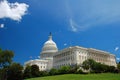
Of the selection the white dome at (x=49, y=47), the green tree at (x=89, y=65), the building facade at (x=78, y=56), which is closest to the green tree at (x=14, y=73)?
the green tree at (x=89, y=65)

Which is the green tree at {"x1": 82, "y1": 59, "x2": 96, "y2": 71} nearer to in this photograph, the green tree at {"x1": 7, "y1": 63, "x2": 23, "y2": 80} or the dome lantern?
the green tree at {"x1": 7, "y1": 63, "x2": 23, "y2": 80}

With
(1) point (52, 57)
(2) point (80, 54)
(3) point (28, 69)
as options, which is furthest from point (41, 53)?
(3) point (28, 69)

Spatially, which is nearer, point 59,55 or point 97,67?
point 97,67

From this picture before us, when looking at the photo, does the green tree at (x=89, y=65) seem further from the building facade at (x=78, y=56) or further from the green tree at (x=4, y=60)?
the green tree at (x=4, y=60)

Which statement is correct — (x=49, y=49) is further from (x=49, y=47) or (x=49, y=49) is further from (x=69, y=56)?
(x=69, y=56)

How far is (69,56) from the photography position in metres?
106

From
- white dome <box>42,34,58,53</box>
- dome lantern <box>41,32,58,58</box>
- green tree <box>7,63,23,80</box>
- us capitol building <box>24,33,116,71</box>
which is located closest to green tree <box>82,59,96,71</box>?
us capitol building <box>24,33,116,71</box>

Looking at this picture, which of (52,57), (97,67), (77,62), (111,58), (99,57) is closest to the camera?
(97,67)

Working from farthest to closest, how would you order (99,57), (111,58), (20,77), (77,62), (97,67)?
(111,58)
(99,57)
(77,62)
(97,67)
(20,77)

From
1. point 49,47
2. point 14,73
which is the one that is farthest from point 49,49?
point 14,73

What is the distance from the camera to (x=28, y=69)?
81.6 meters

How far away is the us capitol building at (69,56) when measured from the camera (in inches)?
4043

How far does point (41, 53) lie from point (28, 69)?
55870 mm

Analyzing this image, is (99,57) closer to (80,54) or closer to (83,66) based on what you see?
(80,54)
